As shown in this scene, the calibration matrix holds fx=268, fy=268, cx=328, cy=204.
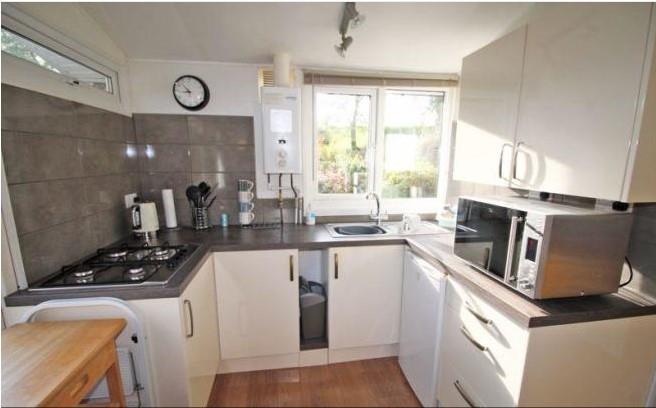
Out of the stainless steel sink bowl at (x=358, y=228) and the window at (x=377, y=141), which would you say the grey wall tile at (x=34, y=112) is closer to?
the window at (x=377, y=141)

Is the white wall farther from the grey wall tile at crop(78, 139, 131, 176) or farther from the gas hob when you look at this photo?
the gas hob

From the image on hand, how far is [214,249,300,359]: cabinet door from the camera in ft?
5.27

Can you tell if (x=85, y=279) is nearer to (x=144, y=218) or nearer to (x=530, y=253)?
(x=144, y=218)

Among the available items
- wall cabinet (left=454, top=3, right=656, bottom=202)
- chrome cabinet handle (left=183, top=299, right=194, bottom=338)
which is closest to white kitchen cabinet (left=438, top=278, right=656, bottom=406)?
wall cabinet (left=454, top=3, right=656, bottom=202)

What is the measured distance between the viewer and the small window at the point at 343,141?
2128 mm

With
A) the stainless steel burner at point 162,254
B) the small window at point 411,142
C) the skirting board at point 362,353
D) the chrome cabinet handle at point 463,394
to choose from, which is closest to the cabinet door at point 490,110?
the small window at point 411,142

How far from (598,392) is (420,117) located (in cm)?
191

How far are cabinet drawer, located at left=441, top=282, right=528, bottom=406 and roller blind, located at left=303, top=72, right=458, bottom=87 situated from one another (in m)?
1.53

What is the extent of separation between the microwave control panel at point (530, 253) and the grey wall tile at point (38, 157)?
6.25 feet

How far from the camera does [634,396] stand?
3.22 ft

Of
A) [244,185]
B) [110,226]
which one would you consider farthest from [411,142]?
[110,226]

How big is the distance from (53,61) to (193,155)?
2.75ft

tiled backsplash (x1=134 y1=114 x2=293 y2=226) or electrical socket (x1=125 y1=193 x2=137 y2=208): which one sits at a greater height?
tiled backsplash (x1=134 y1=114 x2=293 y2=226)

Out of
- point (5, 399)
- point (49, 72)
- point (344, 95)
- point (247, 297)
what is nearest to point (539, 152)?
point (344, 95)
